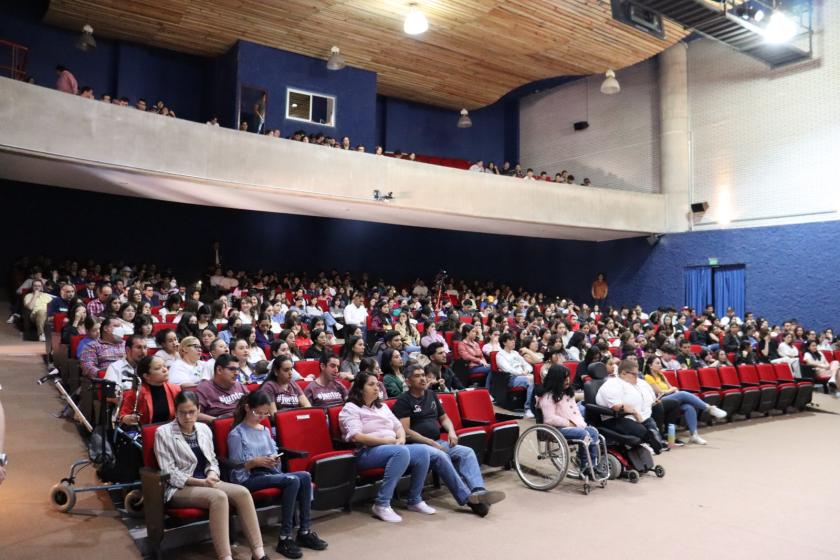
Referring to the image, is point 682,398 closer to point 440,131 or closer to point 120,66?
point 120,66

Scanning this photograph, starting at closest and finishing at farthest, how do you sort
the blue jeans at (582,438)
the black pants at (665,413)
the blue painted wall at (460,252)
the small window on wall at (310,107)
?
the blue jeans at (582,438) < the black pants at (665,413) < the blue painted wall at (460,252) < the small window on wall at (310,107)

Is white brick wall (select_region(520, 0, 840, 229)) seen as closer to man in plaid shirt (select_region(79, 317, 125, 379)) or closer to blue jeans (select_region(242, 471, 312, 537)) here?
blue jeans (select_region(242, 471, 312, 537))

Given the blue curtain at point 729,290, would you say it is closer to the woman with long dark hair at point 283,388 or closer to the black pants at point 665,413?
the black pants at point 665,413

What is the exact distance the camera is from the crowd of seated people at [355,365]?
381cm

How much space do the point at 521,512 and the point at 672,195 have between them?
12.4m

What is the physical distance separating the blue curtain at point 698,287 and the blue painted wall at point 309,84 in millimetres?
7665

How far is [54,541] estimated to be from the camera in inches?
130

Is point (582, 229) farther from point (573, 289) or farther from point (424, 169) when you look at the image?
point (424, 169)

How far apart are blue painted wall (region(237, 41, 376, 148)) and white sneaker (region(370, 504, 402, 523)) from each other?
1004 cm

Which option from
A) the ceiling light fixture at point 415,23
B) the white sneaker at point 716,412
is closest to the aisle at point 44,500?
the white sneaker at point 716,412

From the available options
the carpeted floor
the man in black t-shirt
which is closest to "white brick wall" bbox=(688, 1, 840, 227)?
the carpeted floor

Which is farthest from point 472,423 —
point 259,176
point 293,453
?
→ point 259,176

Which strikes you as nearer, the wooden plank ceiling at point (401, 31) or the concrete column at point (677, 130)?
the wooden plank ceiling at point (401, 31)

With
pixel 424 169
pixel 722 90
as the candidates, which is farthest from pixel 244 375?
pixel 722 90
